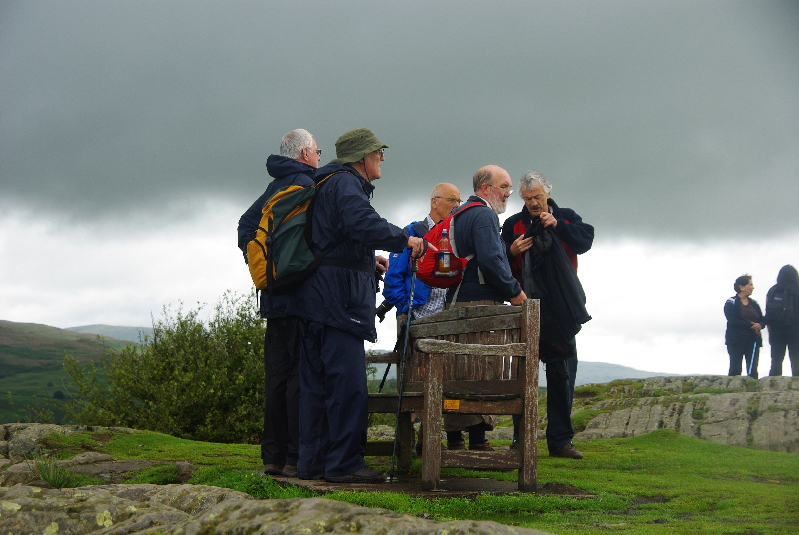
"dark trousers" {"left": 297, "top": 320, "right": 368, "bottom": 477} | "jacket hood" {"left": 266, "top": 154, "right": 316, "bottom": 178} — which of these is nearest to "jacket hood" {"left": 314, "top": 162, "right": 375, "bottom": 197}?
"jacket hood" {"left": 266, "top": 154, "right": 316, "bottom": 178}

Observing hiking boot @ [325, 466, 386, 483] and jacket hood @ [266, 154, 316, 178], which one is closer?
hiking boot @ [325, 466, 386, 483]

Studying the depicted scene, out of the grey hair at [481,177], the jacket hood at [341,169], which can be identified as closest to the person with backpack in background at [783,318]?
the grey hair at [481,177]

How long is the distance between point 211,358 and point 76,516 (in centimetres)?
1387

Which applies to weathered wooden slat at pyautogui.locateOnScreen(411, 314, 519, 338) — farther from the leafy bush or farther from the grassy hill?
the grassy hill

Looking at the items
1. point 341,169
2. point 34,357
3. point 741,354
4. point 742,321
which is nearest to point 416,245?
point 341,169

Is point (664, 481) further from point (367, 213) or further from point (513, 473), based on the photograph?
point (367, 213)

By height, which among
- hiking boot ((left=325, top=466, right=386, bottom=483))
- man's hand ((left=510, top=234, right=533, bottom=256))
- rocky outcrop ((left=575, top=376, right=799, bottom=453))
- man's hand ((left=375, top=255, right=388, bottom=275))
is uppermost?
man's hand ((left=510, top=234, right=533, bottom=256))

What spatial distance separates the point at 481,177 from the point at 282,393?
10.4 feet

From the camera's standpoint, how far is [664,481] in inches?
314

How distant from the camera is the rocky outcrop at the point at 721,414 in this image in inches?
503

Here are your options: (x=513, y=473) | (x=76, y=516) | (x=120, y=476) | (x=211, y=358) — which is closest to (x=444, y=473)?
(x=513, y=473)

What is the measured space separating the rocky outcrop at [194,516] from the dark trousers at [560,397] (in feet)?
17.1

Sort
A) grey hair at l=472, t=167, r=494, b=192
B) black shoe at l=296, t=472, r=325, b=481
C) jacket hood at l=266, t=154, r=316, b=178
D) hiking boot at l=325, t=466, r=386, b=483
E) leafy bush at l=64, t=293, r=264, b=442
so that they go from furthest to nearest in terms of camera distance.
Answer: leafy bush at l=64, t=293, r=264, b=442 < grey hair at l=472, t=167, r=494, b=192 < jacket hood at l=266, t=154, r=316, b=178 < black shoe at l=296, t=472, r=325, b=481 < hiking boot at l=325, t=466, r=386, b=483

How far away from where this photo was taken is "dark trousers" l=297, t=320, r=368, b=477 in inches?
252
